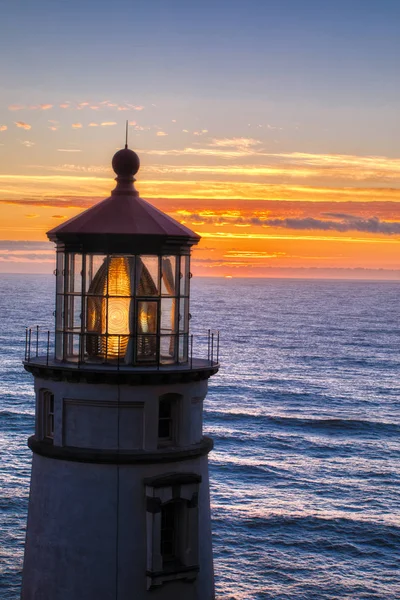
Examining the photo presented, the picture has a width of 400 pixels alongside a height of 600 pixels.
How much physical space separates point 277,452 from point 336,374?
1209 inches

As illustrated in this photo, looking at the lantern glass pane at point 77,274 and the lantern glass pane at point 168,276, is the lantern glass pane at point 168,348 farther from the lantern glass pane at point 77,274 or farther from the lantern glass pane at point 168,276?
the lantern glass pane at point 77,274

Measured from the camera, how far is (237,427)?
163 feet

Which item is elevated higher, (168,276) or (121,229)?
(121,229)

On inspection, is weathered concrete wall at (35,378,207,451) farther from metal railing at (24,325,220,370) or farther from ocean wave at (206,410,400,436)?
ocean wave at (206,410,400,436)

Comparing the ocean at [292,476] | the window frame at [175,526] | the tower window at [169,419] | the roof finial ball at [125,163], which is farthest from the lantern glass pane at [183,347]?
the ocean at [292,476]

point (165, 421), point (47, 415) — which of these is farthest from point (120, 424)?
point (47, 415)

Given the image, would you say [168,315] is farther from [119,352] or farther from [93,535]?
[93,535]

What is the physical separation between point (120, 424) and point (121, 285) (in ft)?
5.72

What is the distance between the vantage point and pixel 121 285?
1180 cm

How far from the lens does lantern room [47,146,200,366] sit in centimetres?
1173

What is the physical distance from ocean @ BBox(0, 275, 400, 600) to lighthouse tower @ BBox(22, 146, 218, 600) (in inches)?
596

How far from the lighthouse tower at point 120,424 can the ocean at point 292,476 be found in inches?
596

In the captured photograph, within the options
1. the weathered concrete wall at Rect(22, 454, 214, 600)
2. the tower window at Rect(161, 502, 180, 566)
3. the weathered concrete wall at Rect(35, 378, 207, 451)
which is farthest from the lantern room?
the tower window at Rect(161, 502, 180, 566)

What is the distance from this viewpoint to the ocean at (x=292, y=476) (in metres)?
28.3
